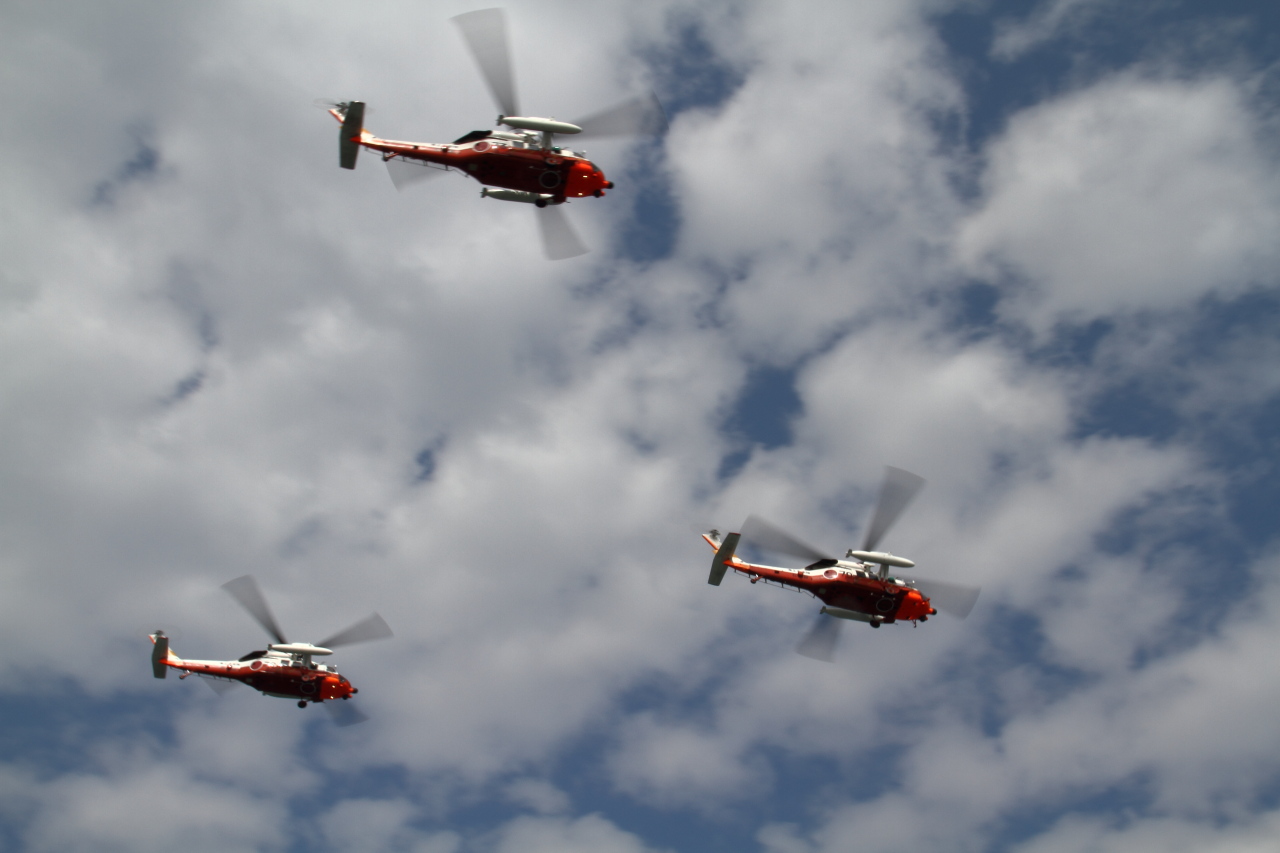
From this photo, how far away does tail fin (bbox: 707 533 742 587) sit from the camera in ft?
→ 185

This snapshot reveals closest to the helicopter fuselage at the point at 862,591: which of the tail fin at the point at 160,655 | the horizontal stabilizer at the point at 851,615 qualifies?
the horizontal stabilizer at the point at 851,615

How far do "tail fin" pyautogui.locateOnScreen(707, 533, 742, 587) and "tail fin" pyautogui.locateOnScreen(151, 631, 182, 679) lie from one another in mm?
35291

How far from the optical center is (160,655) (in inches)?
2537

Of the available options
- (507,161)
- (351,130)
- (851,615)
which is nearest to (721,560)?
(851,615)

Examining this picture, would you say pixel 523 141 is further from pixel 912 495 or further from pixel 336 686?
pixel 336 686

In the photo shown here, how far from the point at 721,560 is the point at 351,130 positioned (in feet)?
98.2

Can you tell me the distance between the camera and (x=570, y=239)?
4734 centimetres

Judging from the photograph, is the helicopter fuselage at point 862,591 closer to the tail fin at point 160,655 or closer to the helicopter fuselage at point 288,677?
the helicopter fuselage at point 288,677

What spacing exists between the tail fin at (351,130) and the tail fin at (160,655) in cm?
3607

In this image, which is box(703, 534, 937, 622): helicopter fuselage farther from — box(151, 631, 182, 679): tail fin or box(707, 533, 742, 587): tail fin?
box(151, 631, 182, 679): tail fin

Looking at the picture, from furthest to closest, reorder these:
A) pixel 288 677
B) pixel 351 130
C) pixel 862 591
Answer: pixel 288 677 → pixel 862 591 → pixel 351 130

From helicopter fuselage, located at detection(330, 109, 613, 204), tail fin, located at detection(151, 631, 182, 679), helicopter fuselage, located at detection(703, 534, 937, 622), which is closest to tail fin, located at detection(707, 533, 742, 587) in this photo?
helicopter fuselage, located at detection(703, 534, 937, 622)

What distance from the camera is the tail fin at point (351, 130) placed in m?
46.0

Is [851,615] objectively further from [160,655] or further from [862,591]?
[160,655]
